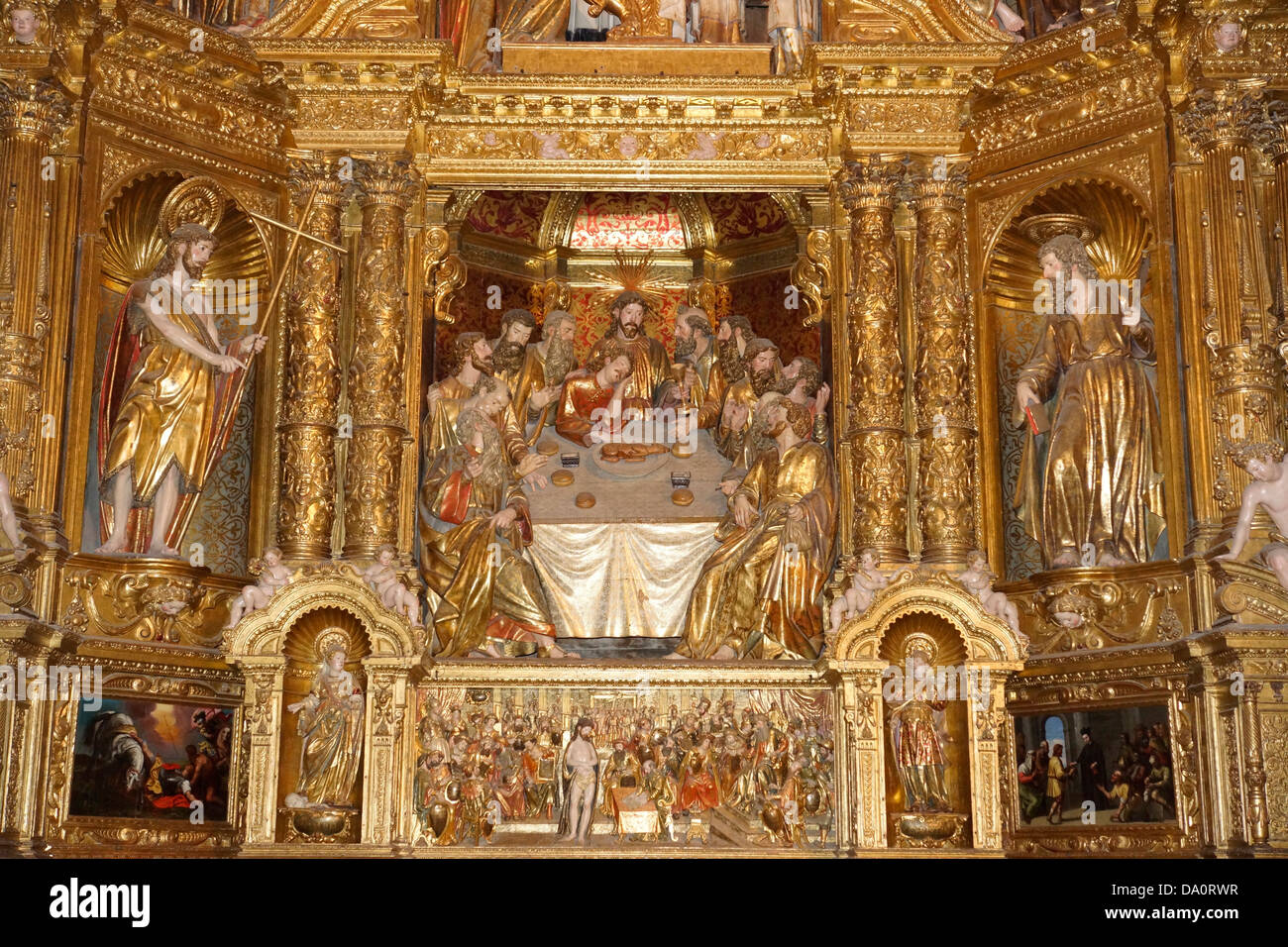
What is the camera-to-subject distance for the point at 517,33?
17531 mm

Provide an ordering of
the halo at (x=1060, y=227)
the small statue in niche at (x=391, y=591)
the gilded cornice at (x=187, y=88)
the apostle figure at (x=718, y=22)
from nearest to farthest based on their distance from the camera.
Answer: the small statue in niche at (x=391, y=591)
the gilded cornice at (x=187, y=88)
the halo at (x=1060, y=227)
the apostle figure at (x=718, y=22)

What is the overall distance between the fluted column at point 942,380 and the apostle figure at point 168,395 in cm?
626

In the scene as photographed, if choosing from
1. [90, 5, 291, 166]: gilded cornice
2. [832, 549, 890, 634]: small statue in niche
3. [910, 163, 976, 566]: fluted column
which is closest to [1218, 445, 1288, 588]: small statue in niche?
[910, 163, 976, 566]: fluted column

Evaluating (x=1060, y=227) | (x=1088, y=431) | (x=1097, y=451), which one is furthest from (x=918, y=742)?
(x=1060, y=227)

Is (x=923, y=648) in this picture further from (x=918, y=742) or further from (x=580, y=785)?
(x=580, y=785)

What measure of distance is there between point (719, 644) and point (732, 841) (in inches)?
73.6

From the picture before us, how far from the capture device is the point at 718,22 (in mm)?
17656

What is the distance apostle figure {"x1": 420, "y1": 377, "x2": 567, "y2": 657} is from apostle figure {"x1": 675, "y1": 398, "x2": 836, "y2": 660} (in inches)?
57.2

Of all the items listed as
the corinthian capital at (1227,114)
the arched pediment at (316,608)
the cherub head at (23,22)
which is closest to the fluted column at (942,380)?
the corinthian capital at (1227,114)

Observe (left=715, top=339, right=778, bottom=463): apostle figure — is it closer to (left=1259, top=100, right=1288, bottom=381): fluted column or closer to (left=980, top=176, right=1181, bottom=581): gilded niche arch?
(left=980, top=176, right=1181, bottom=581): gilded niche arch

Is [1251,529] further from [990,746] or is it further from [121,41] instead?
[121,41]

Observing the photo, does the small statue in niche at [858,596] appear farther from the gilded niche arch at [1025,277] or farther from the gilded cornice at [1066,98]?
the gilded cornice at [1066,98]

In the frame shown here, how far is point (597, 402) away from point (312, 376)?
2933 mm

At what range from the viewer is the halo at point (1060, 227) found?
16.8 m
